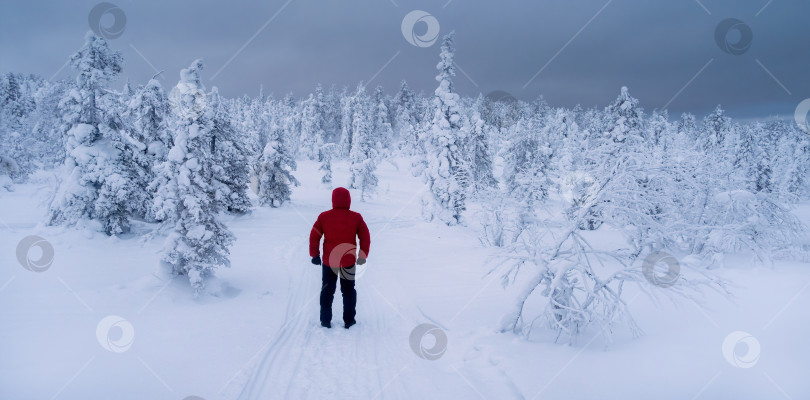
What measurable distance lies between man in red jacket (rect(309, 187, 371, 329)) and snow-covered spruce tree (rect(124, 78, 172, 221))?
16.3 meters

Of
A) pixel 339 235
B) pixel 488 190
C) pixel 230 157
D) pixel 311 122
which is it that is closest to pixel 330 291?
pixel 339 235

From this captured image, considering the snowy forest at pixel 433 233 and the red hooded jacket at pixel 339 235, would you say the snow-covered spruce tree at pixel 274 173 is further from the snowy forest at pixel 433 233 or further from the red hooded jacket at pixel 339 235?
the red hooded jacket at pixel 339 235

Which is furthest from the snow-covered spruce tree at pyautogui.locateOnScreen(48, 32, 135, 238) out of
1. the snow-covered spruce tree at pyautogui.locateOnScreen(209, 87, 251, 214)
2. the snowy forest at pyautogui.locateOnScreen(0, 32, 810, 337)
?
the snow-covered spruce tree at pyautogui.locateOnScreen(209, 87, 251, 214)

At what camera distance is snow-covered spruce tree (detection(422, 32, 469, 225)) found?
25.8 meters

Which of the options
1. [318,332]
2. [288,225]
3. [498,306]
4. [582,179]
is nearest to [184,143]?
[318,332]

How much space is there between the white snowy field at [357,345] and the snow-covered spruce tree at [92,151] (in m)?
7.23

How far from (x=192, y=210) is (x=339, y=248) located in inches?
174

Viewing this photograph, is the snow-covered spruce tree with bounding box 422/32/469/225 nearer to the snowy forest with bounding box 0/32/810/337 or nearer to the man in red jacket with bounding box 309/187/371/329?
the snowy forest with bounding box 0/32/810/337

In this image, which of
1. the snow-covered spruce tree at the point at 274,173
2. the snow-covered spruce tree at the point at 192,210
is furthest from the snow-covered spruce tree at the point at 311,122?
the snow-covered spruce tree at the point at 192,210

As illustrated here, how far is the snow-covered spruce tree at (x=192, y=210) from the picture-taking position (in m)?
8.20

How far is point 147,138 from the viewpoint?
62.3 ft

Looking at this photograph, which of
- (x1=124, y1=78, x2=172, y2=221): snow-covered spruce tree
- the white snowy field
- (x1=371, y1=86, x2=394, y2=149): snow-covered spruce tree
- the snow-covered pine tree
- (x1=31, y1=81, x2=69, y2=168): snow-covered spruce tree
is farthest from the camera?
(x1=371, y1=86, x2=394, y2=149): snow-covered spruce tree

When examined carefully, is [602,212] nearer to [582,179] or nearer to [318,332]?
[582,179]

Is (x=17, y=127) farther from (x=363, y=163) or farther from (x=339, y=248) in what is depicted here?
(x=339, y=248)
